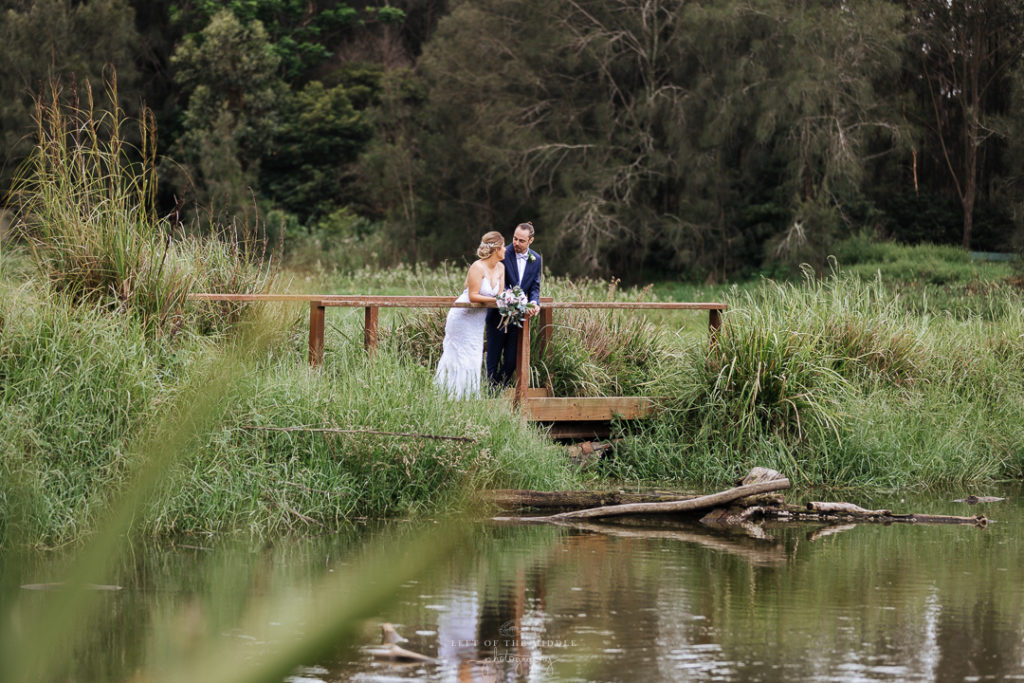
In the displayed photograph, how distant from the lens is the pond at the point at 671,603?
630 centimetres

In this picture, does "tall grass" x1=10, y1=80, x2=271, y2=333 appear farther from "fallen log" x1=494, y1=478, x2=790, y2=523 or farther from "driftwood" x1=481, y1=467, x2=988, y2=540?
"fallen log" x1=494, y1=478, x2=790, y2=523

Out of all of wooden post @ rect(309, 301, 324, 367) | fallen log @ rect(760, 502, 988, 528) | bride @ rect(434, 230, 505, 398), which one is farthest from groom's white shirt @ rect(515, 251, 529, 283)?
fallen log @ rect(760, 502, 988, 528)

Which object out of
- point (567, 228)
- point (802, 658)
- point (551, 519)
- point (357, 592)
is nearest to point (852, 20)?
point (567, 228)

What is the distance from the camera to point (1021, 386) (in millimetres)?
14977

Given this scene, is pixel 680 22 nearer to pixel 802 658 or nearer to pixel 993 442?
pixel 993 442

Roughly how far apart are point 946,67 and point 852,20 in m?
4.88

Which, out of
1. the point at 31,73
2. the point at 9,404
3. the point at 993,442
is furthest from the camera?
the point at 31,73

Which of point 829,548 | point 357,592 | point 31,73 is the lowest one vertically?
point 829,548

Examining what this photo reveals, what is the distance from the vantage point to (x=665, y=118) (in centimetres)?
3784

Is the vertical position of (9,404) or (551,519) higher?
(9,404)

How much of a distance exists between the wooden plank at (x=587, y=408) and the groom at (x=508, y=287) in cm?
39

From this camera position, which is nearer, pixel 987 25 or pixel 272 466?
pixel 272 466

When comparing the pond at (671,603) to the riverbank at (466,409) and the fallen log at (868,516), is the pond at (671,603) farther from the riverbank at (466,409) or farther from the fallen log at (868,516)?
the riverbank at (466,409)

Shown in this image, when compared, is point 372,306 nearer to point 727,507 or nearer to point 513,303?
point 513,303
